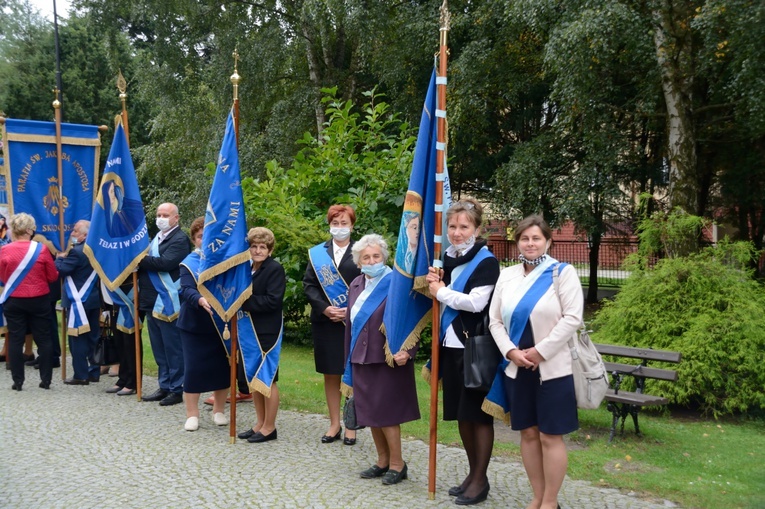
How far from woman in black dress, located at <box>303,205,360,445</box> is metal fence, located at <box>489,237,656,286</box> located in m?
11.8

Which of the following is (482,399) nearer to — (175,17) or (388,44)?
(388,44)

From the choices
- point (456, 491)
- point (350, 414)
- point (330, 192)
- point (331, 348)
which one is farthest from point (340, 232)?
point (330, 192)

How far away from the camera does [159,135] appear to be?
2588 centimetres

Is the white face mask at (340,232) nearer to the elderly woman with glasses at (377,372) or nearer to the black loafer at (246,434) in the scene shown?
the elderly woman with glasses at (377,372)

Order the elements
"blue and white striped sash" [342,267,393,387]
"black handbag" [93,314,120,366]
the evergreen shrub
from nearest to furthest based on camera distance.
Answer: "blue and white striped sash" [342,267,393,387], the evergreen shrub, "black handbag" [93,314,120,366]

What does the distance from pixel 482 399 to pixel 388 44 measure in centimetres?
1256

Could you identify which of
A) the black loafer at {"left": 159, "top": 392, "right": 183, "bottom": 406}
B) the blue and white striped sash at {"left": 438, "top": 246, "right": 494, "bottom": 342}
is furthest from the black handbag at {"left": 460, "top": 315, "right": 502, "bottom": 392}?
the black loafer at {"left": 159, "top": 392, "right": 183, "bottom": 406}

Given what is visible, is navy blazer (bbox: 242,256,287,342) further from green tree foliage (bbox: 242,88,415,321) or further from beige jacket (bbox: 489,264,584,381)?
green tree foliage (bbox: 242,88,415,321)

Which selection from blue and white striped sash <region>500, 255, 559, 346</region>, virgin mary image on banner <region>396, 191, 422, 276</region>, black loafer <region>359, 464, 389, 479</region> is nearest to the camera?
blue and white striped sash <region>500, 255, 559, 346</region>

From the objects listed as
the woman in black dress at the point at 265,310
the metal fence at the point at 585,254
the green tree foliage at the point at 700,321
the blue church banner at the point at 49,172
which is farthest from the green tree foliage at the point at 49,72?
the green tree foliage at the point at 700,321

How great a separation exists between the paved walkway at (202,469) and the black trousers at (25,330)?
3.84 feet

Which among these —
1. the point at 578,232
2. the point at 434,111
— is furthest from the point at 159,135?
the point at 434,111

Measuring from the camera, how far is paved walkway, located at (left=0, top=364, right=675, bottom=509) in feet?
16.8

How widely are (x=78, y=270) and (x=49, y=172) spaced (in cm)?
193
